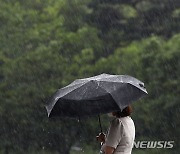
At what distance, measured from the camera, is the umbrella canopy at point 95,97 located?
3.65 m

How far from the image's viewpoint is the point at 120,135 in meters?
3.80

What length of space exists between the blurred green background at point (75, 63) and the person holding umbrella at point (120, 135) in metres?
4.60

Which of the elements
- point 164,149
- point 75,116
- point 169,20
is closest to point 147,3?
point 169,20

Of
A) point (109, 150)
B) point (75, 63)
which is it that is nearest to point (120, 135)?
point (109, 150)

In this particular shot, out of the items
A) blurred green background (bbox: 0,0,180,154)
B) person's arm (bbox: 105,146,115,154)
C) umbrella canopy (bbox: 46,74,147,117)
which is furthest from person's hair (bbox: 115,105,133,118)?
blurred green background (bbox: 0,0,180,154)

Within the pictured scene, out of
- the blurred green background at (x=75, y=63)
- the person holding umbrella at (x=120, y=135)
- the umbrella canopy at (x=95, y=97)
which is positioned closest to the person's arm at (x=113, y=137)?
the person holding umbrella at (x=120, y=135)

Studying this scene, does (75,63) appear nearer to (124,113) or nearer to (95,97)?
(124,113)

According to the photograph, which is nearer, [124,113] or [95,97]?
[95,97]

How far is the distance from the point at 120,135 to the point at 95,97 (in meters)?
0.38

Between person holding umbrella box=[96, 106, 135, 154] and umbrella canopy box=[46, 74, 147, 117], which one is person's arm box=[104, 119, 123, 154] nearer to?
person holding umbrella box=[96, 106, 135, 154]

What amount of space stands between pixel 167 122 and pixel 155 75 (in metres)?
0.90

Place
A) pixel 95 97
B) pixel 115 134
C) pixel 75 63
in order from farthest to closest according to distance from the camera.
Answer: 1. pixel 75 63
2. pixel 115 134
3. pixel 95 97

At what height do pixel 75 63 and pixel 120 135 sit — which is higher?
pixel 120 135

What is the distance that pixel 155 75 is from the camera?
8.93 m
